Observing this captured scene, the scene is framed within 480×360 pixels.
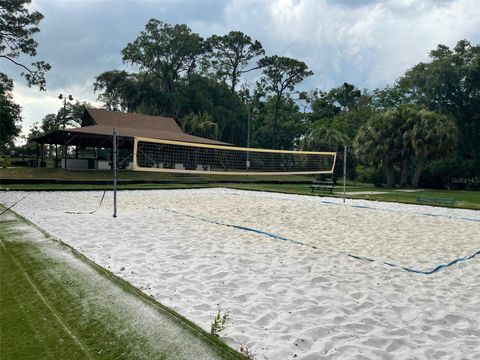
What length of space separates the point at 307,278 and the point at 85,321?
2.63 metres

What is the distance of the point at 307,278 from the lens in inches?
184

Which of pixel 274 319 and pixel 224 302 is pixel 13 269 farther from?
pixel 274 319

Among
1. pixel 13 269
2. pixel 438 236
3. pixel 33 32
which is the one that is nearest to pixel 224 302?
pixel 13 269

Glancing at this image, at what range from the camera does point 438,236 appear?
7656mm

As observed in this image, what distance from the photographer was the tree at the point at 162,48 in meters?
47.2

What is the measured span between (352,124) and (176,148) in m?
25.3

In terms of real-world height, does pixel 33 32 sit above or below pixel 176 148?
above

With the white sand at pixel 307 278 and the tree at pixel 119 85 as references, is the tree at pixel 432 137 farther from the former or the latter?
the tree at pixel 119 85

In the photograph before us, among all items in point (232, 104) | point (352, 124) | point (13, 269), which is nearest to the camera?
point (13, 269)

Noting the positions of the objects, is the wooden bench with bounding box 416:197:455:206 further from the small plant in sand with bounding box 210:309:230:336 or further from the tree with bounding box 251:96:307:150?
the tree with bounding box 251:96:307:150

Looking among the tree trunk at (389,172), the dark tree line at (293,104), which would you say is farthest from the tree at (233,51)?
the tree trunk at (389,172)

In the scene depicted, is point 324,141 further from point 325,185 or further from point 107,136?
point 107,136

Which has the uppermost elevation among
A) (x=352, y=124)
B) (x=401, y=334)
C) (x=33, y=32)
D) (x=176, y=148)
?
(x=33, y=32)

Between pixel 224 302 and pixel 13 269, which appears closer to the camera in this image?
pixel 224 302
